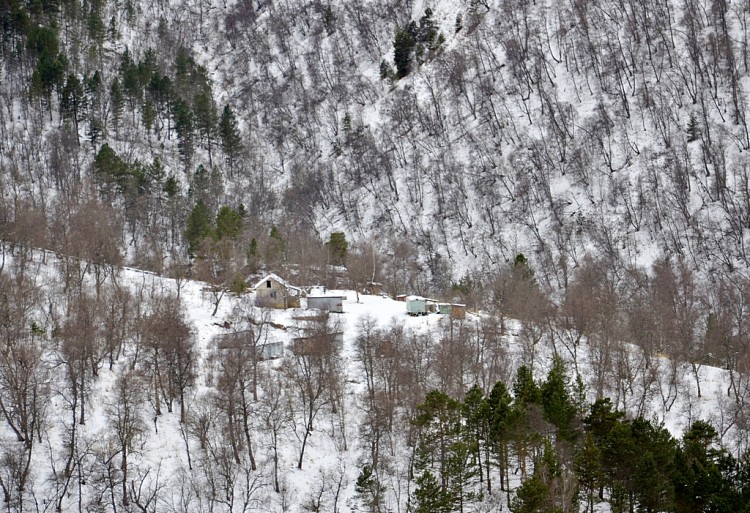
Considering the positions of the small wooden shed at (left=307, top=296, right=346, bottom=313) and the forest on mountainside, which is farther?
the small wooden shed at (left=307, top=296, right=346, bottom=313)

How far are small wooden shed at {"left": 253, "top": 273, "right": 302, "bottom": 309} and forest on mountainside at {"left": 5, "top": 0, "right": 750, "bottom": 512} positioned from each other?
2.83 meters

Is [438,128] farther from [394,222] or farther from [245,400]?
[245,400]

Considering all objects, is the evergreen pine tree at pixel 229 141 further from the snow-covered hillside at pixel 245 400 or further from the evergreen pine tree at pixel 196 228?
the snow-covered hillside at pixel 245 400

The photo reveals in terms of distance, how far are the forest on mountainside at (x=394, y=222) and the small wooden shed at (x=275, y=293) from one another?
2.83 metres

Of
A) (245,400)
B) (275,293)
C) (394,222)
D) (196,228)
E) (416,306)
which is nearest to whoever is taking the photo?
(245,400)

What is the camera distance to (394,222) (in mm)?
101938

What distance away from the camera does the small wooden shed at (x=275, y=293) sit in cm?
6372

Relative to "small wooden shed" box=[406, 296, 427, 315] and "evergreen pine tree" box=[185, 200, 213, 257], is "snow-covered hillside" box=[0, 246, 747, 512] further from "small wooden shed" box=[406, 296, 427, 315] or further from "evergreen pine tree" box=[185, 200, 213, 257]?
"evergreen pine tree" box=[185, 200, 213, 257]

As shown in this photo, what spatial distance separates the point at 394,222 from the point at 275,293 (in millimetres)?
40384

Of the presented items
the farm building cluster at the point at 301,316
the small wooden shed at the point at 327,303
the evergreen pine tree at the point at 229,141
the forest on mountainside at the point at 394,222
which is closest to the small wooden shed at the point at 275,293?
the farm building cluster at the point at 301,316

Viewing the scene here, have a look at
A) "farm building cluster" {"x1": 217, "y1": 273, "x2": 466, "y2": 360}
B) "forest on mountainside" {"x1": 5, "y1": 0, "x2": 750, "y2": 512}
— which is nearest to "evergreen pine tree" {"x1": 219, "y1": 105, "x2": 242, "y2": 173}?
"forest on mountainside" {"x1": 5, "y1": 0, "x2": 750, "y2": 512}

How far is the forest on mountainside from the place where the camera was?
40594 mm

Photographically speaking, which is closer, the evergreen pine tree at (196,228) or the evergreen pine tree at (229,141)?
the evergreen pine tree at (196,228)

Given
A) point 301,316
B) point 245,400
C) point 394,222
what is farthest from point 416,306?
point 394,222
